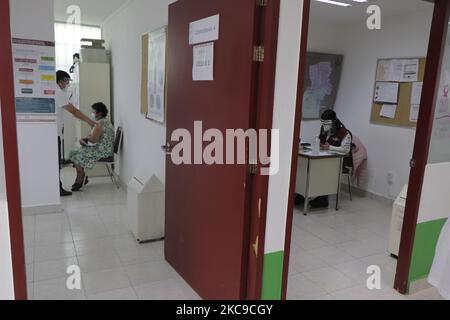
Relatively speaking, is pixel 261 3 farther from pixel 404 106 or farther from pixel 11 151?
pixel 404 106

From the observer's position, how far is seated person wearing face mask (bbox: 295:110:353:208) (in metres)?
4.77

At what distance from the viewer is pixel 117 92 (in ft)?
18.3

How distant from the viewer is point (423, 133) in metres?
2.50

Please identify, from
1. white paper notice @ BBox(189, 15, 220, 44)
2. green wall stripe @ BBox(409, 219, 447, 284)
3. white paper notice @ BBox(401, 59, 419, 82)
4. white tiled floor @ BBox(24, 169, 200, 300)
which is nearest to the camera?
white paper notice @ BBox(189, 15, 220, 44)

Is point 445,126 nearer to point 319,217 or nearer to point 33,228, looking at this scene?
point 319,217

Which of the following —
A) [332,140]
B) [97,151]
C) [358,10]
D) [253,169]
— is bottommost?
[97,151]

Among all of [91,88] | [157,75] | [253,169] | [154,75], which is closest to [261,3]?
[253,169]

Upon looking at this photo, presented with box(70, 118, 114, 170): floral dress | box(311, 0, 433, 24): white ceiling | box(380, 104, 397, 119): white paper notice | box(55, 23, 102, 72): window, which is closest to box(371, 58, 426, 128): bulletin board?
box(380, 104, 397, 119): white paper notice

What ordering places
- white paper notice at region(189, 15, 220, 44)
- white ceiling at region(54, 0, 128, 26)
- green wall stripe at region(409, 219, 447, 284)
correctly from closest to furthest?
1. white paper notice at region(189, 15, 220, 44)
2. green wall stripe at region(409, 219, 447, 284)
3. white ceiling at region(54, 0, 128, 26)

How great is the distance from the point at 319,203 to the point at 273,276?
276cm

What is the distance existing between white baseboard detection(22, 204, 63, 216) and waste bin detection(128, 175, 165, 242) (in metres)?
1.22

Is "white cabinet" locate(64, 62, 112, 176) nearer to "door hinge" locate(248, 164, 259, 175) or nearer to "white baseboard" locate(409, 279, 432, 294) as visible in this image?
"door hinge" locate(248, 164, 259, 175)

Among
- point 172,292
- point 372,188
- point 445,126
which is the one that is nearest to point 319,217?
point 372,188
